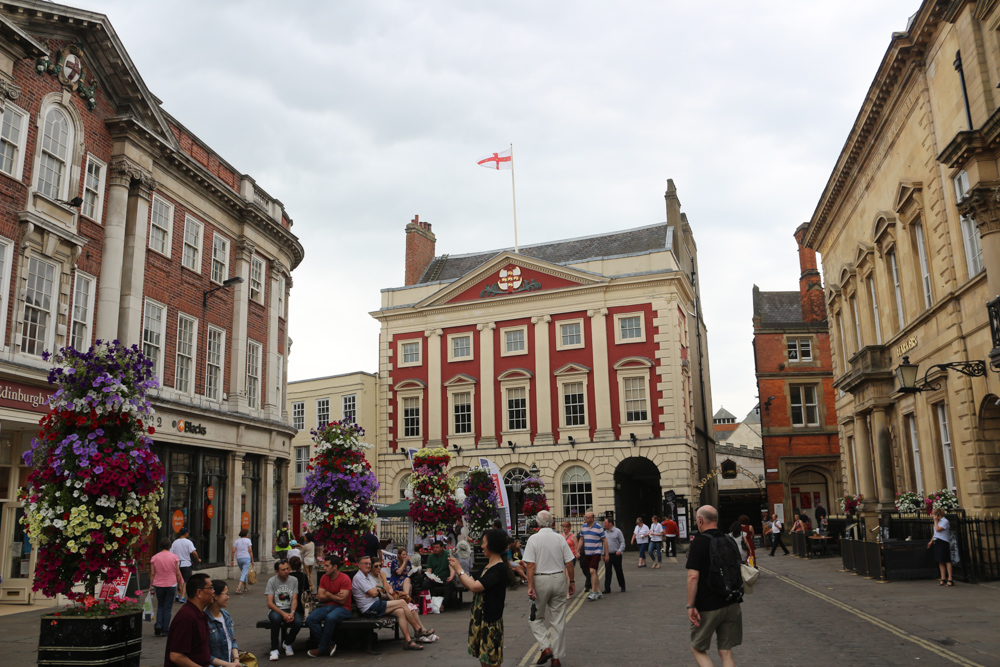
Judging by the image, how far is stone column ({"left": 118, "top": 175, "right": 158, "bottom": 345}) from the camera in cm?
1984

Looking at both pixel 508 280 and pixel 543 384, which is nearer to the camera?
pixel 543 384

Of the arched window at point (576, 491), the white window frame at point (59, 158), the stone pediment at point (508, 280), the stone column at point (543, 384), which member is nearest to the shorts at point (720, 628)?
the white window frame at point (59, 158)

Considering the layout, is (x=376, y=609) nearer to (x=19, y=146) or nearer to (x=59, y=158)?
(x=19, y=146)

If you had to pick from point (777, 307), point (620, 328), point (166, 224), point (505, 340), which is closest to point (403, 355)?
point (505, 340)

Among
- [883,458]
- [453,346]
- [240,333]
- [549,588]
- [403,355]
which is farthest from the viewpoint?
[403,355]

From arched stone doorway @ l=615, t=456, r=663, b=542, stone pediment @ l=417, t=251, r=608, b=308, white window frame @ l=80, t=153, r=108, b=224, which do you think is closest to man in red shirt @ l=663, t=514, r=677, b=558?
arched stone doorway @ l=615, t=456, r=663, b=542

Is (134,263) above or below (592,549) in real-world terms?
above

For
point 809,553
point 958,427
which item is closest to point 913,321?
point 958,427

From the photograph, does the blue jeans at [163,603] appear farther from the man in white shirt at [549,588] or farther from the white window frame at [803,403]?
the white window frame at [803,403]

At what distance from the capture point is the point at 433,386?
42.4m

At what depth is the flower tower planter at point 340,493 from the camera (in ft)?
46.0

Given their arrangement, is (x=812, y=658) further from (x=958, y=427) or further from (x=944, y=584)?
(x=958, y=427)

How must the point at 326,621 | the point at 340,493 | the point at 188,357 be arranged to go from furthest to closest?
the point at 188,357 → the point at 340,493 → the point at 326,621

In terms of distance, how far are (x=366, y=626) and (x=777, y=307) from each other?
39.6 meters
